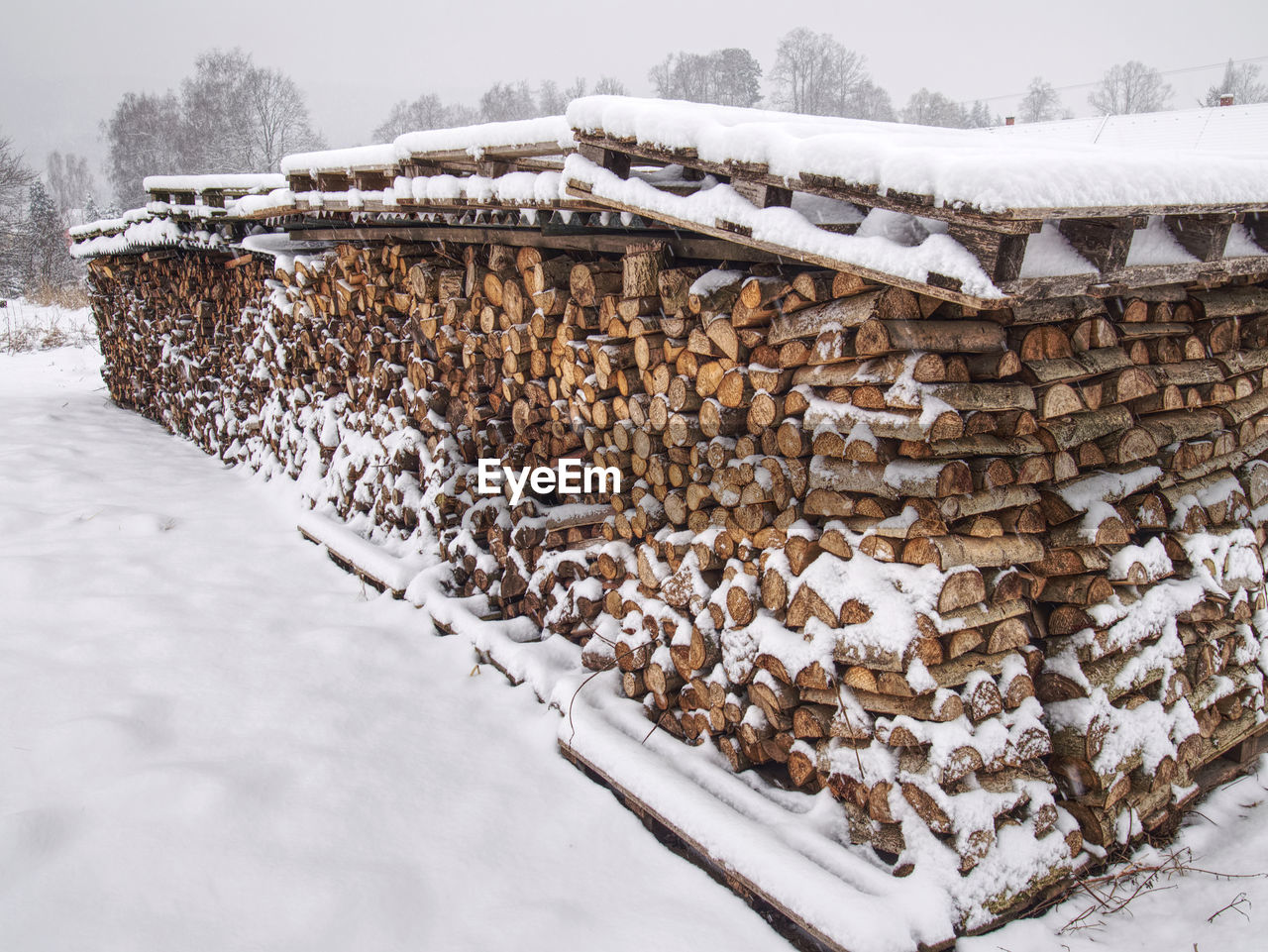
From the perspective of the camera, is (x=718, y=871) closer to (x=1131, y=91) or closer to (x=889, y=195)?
(x=889, y=195)

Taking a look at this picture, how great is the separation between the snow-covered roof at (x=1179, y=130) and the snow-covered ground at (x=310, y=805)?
40.1ft

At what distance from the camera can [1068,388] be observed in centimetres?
264

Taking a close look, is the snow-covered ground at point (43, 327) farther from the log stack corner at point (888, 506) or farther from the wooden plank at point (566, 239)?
the log stack corner at point (888, 506)

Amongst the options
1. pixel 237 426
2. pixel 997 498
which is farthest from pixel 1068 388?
pixel 237 426

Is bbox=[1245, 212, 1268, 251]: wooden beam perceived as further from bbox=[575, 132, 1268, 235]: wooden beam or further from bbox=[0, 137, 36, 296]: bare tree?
bbox=[0, 137, 36, 296]: bare tree

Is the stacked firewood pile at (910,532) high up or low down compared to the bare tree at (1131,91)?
down

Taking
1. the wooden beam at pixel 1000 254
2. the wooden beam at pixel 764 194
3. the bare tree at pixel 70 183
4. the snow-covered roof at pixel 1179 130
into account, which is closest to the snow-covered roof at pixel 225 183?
the wooden beam at pixel 764 194

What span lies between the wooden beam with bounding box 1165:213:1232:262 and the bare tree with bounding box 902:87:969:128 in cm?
4775

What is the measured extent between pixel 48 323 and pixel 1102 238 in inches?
870

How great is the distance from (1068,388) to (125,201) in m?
52.9

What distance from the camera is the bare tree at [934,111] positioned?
45.9 m

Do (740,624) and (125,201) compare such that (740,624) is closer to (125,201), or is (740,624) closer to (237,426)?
(237,426)

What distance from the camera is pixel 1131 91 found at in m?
49.4

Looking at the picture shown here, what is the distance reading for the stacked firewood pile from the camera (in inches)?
99.6
